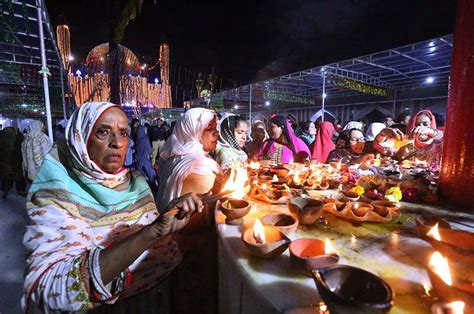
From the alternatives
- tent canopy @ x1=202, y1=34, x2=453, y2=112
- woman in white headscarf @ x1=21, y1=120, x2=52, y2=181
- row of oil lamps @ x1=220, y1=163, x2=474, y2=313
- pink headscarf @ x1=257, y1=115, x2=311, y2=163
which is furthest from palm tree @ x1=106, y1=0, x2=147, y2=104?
row of oil lamps @ x1=220, y1=163, x2=474, y2=313

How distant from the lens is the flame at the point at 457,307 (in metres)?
0.93

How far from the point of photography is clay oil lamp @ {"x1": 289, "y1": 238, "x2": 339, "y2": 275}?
1258 millimetres

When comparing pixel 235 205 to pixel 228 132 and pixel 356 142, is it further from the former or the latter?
pixel 356 142

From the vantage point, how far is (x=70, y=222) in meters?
1.50

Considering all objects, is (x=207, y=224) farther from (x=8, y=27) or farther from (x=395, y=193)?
(x=8, y=27)

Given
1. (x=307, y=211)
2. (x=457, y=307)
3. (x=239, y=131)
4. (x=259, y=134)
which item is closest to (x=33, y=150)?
(x=239, y=131)

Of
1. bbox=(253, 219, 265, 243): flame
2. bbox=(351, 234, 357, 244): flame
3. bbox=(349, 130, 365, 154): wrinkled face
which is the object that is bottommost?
bbox=(351, 234, 357, 244): flame

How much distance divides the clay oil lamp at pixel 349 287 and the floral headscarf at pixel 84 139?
5.13ft

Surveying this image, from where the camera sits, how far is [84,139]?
1.76 metres

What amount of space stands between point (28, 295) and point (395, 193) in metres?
3.13

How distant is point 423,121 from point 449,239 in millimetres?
5223

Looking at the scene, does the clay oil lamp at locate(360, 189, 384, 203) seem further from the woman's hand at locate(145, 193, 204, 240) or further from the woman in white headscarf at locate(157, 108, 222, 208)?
the woman's hand at locate(145, 193, 204, 240)

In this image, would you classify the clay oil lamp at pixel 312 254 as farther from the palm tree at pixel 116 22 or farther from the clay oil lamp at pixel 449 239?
the palm tree at pixel 116 22

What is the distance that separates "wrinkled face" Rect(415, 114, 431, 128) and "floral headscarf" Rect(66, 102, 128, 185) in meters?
6.55
